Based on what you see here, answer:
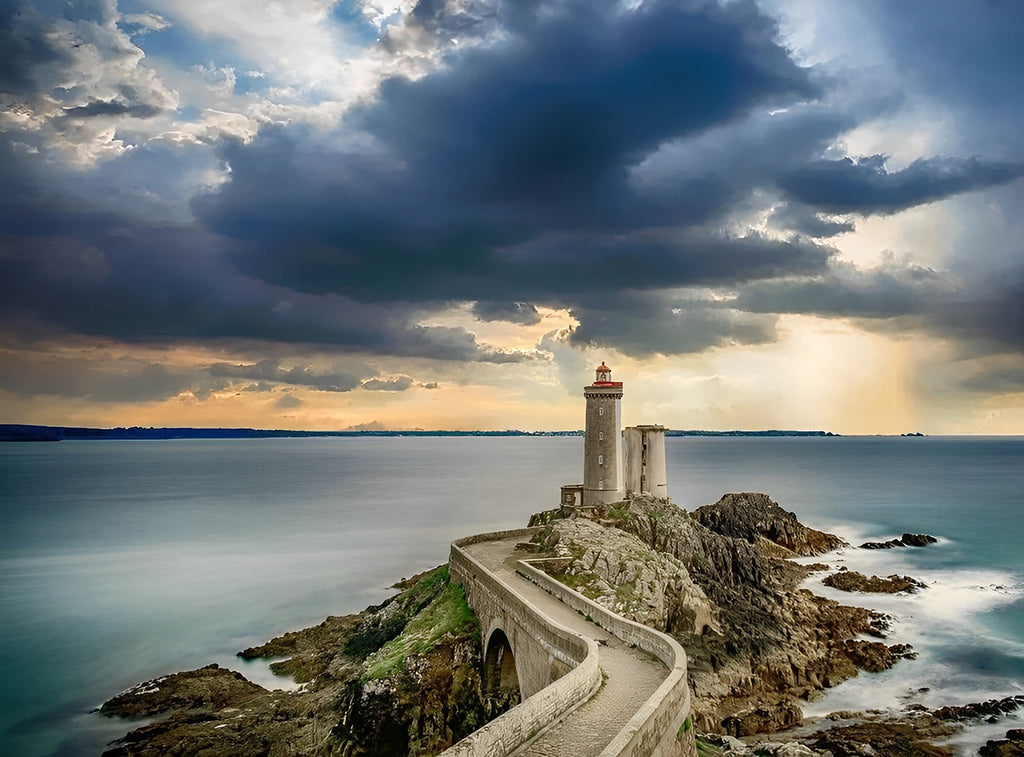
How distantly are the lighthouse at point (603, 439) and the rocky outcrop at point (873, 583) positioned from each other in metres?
19.6

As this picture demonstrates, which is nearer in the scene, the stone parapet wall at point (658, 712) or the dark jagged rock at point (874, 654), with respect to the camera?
the stone parapet wall at point (658, 712)

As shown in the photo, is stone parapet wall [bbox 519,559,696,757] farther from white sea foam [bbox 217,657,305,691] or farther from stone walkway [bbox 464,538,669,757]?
white sea foam [bbox 217,657,305,691]

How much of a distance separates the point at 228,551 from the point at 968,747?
195 feet

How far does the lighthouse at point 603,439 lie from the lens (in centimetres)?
3875

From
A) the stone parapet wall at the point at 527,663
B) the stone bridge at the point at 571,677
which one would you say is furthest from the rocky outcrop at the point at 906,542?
the stone parapet wall at the point at 527,663

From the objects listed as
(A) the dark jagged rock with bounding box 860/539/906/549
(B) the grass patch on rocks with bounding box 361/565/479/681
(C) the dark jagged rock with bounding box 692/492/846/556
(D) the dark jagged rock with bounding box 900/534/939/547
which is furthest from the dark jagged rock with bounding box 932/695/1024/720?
(D) the dark jagged rock with bounding box 900/534/939/547

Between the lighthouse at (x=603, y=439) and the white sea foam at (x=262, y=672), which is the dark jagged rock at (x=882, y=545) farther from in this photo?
the white sea foam at (x=262, y=672)

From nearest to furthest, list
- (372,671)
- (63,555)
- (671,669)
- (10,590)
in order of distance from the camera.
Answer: (671,669) → (372,671) → (10,590) → (63,555)

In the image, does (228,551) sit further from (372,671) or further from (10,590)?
(372,671)

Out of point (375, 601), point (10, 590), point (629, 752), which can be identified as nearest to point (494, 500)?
point (375, 601)

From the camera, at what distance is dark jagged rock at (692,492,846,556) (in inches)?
2319

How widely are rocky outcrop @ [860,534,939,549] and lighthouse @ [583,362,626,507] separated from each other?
36.6 m

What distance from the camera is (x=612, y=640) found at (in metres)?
19.5

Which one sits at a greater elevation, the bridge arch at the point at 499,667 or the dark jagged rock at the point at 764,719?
the bridge arch at the point at 499,667
